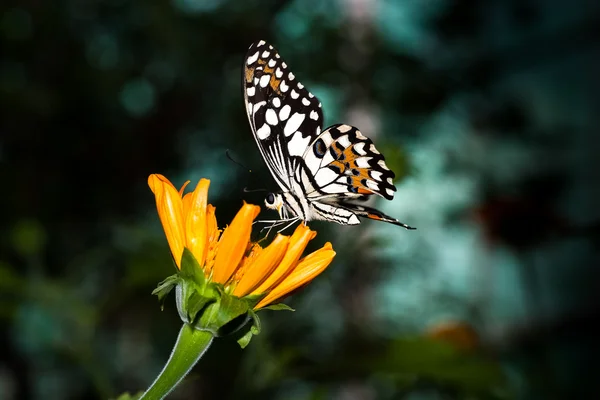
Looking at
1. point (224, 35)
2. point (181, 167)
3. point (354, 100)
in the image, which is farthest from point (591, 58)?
point (181, 167)

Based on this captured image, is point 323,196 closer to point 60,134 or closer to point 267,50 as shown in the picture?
point 267,50

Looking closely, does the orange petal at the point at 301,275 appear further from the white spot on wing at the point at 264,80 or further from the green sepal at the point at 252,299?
the white spot on wing at the point at 264,80

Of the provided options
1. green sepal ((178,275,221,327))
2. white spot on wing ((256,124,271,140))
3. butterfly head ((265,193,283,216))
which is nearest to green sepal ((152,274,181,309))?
green sepal ((178,275,221,327))

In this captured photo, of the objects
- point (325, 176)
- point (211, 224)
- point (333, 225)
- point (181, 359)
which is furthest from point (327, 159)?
point (333, 225)

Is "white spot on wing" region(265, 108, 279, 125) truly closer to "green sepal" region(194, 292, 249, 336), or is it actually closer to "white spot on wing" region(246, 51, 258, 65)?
"white spot on wing" region(246, 51, 258, 65)

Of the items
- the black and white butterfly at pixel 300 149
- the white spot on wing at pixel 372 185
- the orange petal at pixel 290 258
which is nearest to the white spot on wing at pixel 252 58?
the black and white butterfly at pixel 300 149

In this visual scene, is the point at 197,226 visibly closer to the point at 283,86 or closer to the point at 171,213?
the point at 171,213

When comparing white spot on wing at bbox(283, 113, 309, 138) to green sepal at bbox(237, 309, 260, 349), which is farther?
white spot on wing at bbox(283, 113, 309, 138)

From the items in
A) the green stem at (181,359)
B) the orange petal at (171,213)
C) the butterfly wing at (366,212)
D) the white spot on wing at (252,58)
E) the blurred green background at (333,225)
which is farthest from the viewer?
the blurred green background at (333,225)
